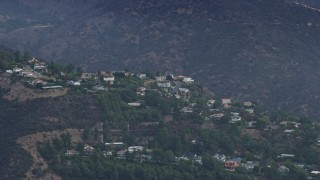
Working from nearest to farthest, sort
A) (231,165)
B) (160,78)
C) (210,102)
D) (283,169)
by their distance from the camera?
(283,169) → (231,165) → (210,102) → (160,78)

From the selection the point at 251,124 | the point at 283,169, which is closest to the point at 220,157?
the point at 283,169

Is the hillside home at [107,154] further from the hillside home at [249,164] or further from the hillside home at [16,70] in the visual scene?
the hillside home at [16,70]

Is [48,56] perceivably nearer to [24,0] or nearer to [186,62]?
[186,62]

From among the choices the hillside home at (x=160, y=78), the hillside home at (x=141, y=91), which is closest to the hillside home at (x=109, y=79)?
the hillside home at (x=141, y=91)

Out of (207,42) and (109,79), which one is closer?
(109,79)

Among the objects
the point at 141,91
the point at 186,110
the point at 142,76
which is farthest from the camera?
the point at 142,76

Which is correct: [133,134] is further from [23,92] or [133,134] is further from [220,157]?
[23,92]
